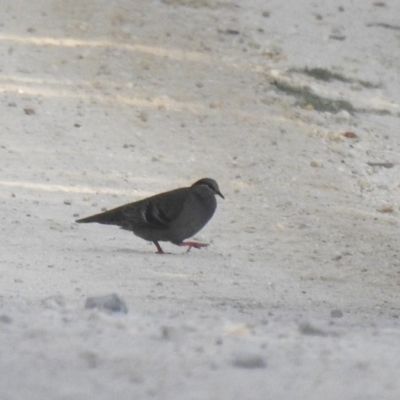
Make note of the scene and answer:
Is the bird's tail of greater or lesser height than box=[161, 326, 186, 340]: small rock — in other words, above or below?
below

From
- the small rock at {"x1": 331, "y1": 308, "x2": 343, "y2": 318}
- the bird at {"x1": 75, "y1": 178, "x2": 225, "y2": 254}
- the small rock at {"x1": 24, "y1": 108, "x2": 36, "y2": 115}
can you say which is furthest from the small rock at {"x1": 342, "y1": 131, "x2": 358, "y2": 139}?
the small rock at {"x1": 331, "y1": 308, "x2": 343, "y2": 318}

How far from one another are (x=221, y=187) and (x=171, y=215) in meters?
2.19

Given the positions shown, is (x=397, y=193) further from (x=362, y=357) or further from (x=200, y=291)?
(x=362, y=357)

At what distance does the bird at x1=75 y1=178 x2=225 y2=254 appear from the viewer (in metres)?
8.37

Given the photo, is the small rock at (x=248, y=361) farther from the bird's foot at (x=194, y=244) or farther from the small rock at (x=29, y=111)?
the small rock at (x=29, y=111)

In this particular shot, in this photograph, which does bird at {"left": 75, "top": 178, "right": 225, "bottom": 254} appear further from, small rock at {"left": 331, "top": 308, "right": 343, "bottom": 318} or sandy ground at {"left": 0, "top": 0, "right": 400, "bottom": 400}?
small rock at {"left": 331, "top": 308, "right": 343, "bottom": 318}

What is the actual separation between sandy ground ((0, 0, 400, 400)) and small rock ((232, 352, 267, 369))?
1 cm

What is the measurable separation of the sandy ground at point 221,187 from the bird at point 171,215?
0.49ft

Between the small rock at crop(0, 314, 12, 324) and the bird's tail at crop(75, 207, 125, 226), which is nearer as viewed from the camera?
the small rock at crop(0, 314, 12, 324)

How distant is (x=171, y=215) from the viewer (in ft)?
27.6

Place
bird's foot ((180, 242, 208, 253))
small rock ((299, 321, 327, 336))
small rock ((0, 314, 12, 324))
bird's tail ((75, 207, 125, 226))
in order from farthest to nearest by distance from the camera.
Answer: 1. bird's tail ((75, 207, 125, 226))
2. bird's foot ((180, 242, 208, 253))
3. small rock ((299, 321, 327, 336))
4. small rock ((0, 314, 12, 324))

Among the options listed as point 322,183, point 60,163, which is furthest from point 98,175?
point 322,183

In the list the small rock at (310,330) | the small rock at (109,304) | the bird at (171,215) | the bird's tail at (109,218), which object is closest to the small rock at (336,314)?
the small rock at (310,330)

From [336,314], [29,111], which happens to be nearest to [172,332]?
[336,314]
